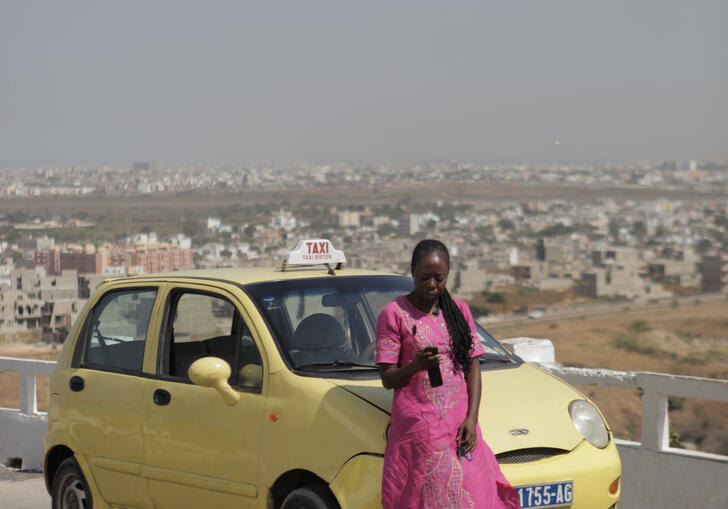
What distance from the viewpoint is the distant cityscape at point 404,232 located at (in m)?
66.6

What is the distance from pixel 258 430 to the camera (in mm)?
5145

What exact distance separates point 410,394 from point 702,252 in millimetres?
113861

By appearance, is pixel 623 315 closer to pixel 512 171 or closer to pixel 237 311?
pixel 512 171

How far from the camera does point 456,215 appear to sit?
118m

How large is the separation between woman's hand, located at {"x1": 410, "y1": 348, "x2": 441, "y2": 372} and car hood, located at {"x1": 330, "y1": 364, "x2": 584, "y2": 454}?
54cm

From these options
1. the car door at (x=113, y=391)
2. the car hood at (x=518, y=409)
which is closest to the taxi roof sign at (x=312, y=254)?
the car door at (x=113, y=391)

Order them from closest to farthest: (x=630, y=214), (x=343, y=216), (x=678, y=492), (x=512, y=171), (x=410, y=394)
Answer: (x=410, y=394)
(x=678, y=492)
(x=343, y=216)
(x=630, y=214)
(x=512, y=171)

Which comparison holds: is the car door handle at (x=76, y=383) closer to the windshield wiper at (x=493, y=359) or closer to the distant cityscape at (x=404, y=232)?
the windshield wiper at (x=493, y=359)

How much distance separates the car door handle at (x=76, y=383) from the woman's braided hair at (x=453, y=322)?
266 cm

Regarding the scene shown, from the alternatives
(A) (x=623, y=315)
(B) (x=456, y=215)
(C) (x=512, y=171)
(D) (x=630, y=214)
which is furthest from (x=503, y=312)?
(C) (x=512, y=171)

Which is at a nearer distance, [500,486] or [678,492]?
[500,486]

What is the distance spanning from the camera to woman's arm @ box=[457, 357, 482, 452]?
439 centimetres

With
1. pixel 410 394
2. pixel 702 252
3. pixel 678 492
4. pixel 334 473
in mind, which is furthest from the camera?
pixel 702 252

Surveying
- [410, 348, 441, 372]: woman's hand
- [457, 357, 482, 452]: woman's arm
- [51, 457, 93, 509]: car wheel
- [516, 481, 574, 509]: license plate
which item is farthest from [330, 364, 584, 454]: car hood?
[51, 457, 93, 509]: car wheel
